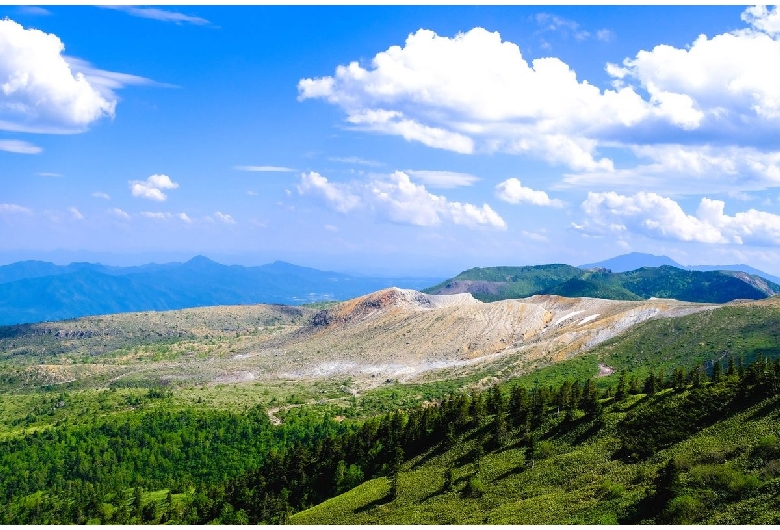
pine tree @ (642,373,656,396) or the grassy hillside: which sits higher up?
pine tree @ (642,373,656,396)

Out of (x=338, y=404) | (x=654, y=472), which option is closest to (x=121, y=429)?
(x=338, y=404)

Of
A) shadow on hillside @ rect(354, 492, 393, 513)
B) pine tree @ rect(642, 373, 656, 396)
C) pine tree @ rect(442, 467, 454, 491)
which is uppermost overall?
pine tree @ rect(642, 373, 656, 396)

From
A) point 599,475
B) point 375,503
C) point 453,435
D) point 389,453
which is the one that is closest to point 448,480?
point 375,503

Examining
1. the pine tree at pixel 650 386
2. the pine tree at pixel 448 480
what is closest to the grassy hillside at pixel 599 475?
the pine tree at pixel 448 480

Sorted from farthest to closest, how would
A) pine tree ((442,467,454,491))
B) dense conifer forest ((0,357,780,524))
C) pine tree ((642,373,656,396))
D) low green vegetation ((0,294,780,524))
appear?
pine tree ((642,373,656,396)) < pine tree ((442,467,454,491)) < low green vegetation ((0,294,780,524)) < dense conifer forest ((0,357,780,524))

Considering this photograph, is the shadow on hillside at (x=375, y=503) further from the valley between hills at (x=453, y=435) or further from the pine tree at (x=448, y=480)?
the pine tree at (x=448, y=480)

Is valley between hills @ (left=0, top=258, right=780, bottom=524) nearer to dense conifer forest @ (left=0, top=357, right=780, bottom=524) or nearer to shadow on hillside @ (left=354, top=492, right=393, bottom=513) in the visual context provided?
dense conifer forest @ (left=0, top=357, right=780, bottom=524)

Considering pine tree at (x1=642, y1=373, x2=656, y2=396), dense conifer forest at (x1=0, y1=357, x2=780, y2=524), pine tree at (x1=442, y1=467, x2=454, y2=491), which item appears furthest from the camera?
pine tree at (x1=642, y1=373, x2=656, y2=396)

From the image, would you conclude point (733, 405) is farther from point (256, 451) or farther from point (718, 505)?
point (256, 451)

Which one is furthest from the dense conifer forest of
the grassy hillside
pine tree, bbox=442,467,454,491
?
pine tree, bbox=442,467,454,491
